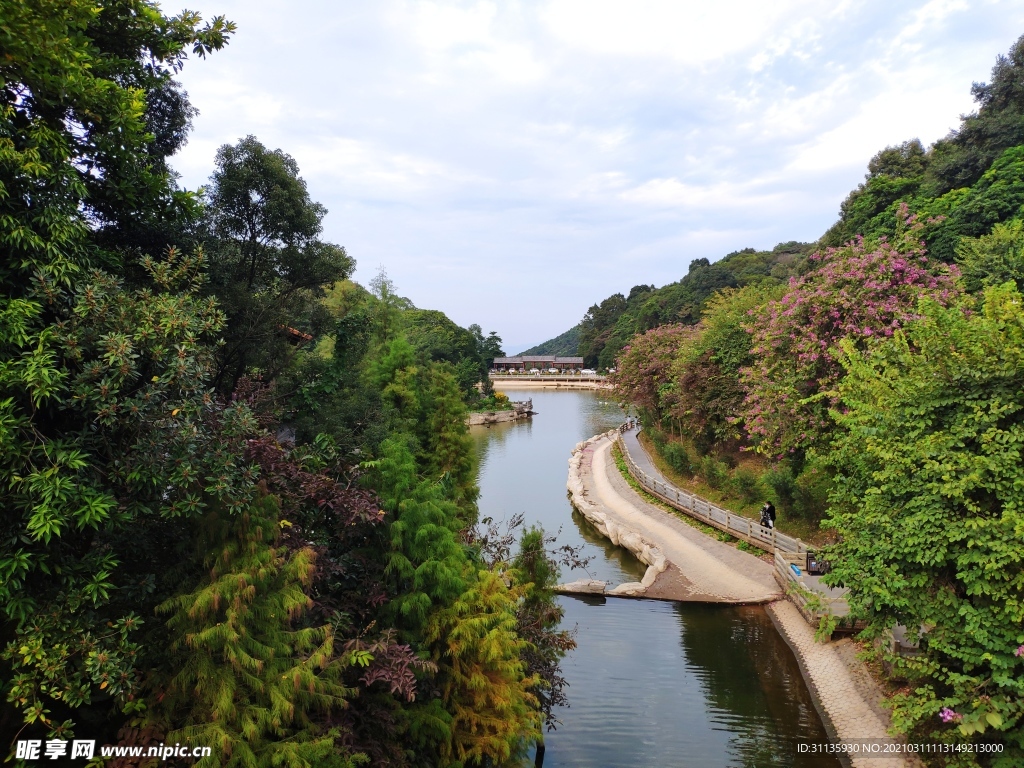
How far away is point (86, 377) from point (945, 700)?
26.6 ft

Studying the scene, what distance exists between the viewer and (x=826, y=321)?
12.2 meters

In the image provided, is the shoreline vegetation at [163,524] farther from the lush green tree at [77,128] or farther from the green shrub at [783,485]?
the green shrub at [783,485]

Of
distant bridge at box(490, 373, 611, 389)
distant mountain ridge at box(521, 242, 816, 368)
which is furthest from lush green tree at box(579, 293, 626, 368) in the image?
distant bridge at box(490, 373, 611, 389)

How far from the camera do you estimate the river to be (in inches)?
306

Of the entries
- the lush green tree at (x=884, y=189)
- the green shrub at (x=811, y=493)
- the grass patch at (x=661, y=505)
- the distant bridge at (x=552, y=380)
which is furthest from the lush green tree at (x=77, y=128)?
the distant bridge at (x=552, y=380)

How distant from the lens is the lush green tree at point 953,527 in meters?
5.65

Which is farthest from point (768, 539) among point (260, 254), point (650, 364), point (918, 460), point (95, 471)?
point (95, 471)

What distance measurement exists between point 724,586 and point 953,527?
7.42m

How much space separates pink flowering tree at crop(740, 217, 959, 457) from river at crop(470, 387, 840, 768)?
13.7 ft

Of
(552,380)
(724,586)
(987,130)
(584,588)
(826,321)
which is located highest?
(987,130)

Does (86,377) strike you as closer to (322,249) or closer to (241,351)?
(241,351)

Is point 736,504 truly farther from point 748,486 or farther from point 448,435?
point 448,435

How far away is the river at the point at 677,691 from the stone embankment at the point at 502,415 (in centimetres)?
3247

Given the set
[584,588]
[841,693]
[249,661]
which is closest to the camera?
[249,661]
